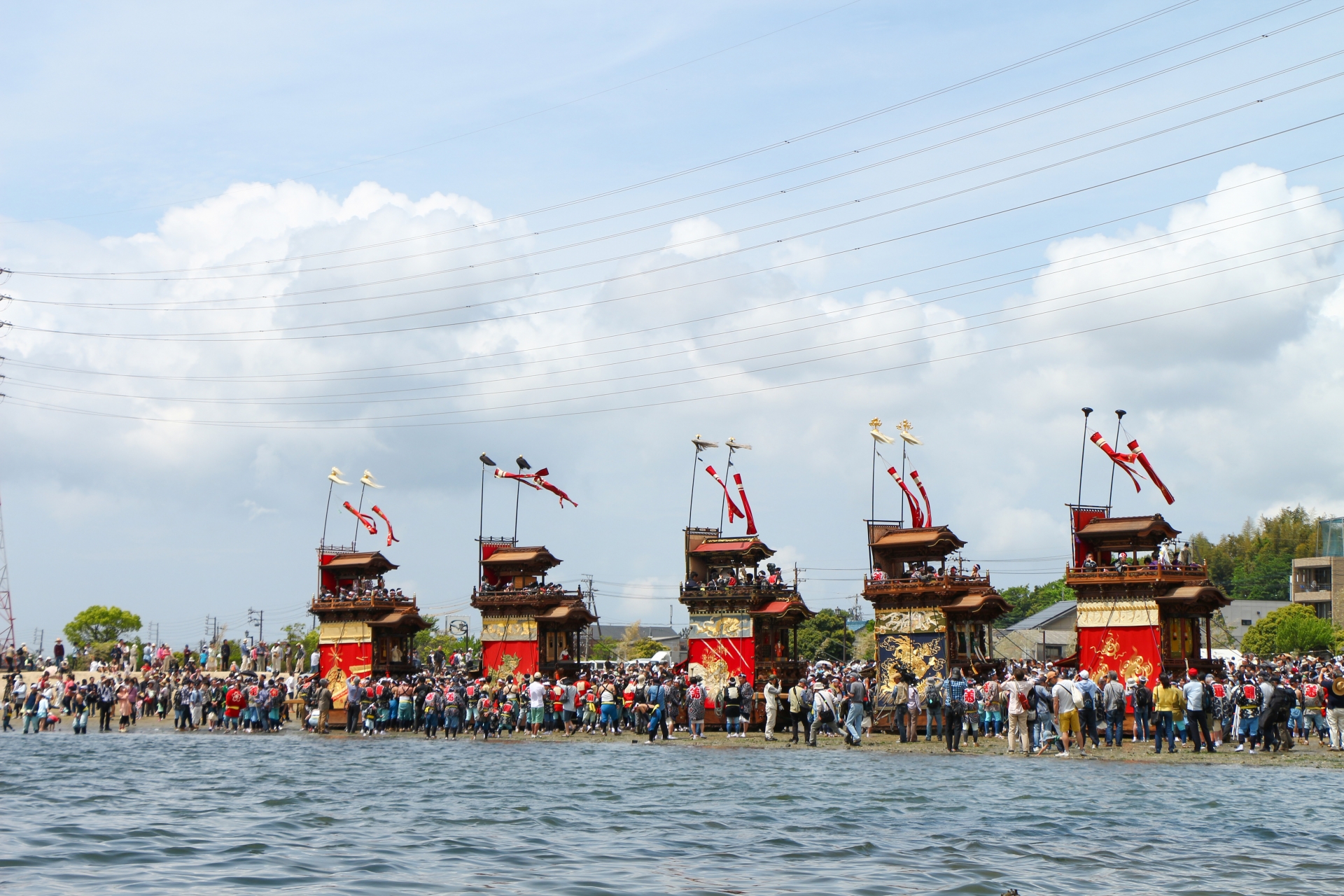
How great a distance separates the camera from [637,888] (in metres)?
14.6

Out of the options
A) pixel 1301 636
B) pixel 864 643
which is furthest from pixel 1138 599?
pixel 864 643

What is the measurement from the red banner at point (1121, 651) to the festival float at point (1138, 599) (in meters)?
0.02

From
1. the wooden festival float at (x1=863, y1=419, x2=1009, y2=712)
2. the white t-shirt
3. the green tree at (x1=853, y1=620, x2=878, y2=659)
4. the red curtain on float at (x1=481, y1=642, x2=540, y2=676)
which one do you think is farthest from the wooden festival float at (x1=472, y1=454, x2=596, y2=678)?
the green tree at (x1=853, y1=620, x2=878, y2=659)

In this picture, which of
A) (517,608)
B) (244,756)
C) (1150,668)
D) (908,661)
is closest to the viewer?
(244,756)

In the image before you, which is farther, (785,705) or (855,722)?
(785,705)

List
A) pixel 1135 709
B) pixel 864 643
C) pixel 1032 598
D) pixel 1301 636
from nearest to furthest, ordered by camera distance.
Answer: pixel 1135 709 → pixel 1301 636 → pixel 864 643 → pixel 1032 598

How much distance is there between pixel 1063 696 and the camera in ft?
105

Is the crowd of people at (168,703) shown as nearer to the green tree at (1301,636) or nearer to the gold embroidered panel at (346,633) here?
the gold embroidered panel at (346,633)

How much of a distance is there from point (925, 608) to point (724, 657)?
8129 mm

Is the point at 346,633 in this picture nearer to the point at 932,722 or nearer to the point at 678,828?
the point at 932,722

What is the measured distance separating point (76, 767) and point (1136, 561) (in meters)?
30.6

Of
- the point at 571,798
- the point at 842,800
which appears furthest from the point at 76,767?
the point at 842,800

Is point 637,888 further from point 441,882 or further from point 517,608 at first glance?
point 517,608

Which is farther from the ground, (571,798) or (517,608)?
(517,608)
